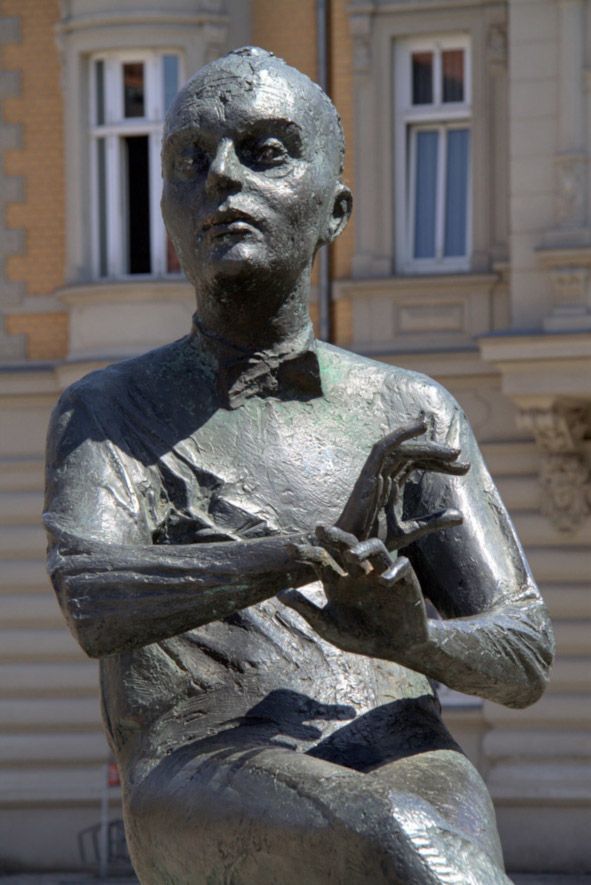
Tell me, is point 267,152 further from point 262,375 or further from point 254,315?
point 262,375

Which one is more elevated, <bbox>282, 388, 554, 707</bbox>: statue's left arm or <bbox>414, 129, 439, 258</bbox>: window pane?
<bbox>414, 129, 439, 258</bbox>: window pane

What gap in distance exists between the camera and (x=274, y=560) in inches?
165

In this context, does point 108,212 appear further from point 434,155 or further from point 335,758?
point 335,758

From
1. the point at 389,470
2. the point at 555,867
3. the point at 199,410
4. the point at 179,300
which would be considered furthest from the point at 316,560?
the point at 179,300

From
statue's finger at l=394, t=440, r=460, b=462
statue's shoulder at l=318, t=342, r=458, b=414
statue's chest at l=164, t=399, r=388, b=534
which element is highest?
statue's shoulder at l=318, t=342, r=458, b=414

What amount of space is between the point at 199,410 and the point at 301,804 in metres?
0.83

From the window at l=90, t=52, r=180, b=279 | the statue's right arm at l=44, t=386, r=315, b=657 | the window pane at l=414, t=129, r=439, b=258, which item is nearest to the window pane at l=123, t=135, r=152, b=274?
the window at l=90, t=52, r=180, b=279

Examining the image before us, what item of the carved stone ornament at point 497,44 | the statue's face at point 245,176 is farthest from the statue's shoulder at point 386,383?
the carved stone ornament at point 497,44

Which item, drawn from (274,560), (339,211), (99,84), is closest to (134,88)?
Result: (99,84)

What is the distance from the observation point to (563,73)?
1777cm

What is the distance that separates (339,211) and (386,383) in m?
0.32

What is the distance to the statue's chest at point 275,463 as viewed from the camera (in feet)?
15.0

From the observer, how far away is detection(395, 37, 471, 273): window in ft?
62.5

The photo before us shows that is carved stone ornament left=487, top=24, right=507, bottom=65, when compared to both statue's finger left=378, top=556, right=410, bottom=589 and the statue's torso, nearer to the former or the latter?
Answer: the statue's torso
